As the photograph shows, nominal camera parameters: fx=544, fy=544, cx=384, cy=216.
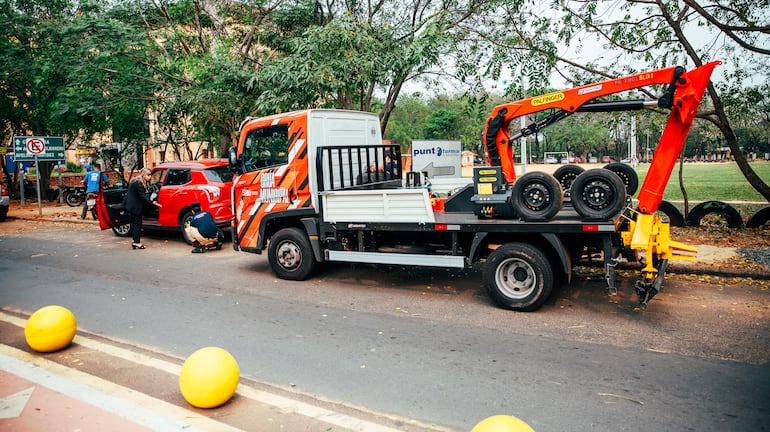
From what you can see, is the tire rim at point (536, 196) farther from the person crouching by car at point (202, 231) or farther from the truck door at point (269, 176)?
the person crouching by car at point (202, 231)

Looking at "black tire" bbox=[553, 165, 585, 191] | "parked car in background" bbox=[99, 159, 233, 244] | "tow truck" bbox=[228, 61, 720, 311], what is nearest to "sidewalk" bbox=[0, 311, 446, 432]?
"tow truck" bbox=[228, 61, 720, 311]

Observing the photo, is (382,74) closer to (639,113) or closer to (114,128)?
(639,113)

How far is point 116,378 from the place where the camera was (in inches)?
192

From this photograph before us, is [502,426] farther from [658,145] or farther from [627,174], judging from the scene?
[627,174]

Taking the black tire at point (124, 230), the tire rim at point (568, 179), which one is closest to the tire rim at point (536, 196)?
the tire rim at point (568, 179)

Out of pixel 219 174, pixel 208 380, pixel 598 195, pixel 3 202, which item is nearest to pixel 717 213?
pixel 598 195

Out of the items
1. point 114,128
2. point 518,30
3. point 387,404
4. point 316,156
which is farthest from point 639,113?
point 114,128

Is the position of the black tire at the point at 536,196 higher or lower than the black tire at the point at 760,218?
higher

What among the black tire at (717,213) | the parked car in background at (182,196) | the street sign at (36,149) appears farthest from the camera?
the street sign at (36,149)

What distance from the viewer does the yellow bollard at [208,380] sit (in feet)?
13.7

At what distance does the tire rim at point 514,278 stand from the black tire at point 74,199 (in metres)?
21.3

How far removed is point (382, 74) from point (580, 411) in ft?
32.3

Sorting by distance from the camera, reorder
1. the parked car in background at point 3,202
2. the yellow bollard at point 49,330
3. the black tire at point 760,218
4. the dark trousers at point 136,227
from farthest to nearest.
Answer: the parked car in background at point 3,202 → the dark trousers at point 136,227 → the black tire at point 760,218 → the yellow bollard at point 49,330

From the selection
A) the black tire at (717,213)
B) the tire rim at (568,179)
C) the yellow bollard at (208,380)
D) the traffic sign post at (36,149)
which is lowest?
the yellow bollard at (208,380)
